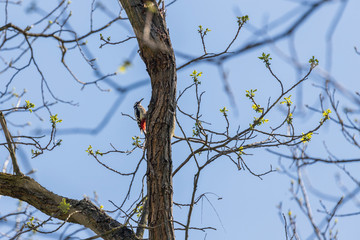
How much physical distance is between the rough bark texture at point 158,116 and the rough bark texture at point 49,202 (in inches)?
21.3

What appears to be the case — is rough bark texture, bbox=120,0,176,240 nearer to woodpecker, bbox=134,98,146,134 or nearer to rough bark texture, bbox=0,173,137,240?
rough bark texture, bbox=0,173,137,240

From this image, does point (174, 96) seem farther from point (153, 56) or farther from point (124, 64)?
point (124, 64)

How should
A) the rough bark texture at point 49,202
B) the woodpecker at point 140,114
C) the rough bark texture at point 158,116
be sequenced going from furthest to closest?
1. the woodpecker at point 140,114
2. the rough bark texture at point 49,202
3. the rough bark texture at point 158,116

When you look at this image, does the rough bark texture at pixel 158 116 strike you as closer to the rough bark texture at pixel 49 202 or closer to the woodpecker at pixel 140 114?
the rough bark texture at pixel 49 202

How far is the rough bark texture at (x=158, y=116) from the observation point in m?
3.62

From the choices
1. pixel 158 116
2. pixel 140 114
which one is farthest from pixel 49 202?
pixel 140 114

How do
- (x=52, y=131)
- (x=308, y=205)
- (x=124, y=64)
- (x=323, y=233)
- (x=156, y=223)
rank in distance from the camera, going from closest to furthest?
1. (x=124, y=64)
2. (x=323, y=233)
3. (x=308, y=205)
4. (x=156, y=223)
5. (x=52, y=131)

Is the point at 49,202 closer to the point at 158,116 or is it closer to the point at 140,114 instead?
the point at 158,116

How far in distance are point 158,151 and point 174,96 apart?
50cm

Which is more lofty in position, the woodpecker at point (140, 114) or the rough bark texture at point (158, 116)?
the woodpecker at point (140, 114)

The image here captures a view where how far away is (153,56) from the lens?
3.92 meters

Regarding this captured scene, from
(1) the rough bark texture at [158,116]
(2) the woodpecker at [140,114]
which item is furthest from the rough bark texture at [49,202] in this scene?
(2) the woodpecker at [140,114]

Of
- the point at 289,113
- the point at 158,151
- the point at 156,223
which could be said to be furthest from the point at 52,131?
the point at 289,113

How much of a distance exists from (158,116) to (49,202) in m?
1.22
